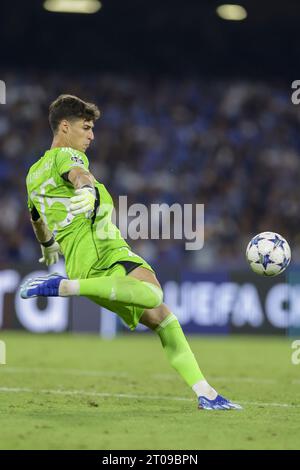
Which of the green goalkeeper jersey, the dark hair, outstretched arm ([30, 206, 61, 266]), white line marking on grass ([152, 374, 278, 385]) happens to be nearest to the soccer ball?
the green goalkeeper jersey

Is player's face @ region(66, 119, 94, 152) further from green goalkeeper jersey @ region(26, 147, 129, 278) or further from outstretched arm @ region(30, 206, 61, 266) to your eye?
outstretched arm @ region(30, 206, 61, 266)

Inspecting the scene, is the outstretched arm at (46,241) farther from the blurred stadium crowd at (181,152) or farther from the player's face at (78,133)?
the blurred stadium crowd at (181,152)

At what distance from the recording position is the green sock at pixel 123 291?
5977mm

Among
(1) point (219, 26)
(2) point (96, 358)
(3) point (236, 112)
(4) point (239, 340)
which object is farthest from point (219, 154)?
(2) point (96, 358)

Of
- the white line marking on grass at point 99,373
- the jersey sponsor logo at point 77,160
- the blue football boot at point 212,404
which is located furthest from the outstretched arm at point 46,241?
the white line marking on grass at point 99,373

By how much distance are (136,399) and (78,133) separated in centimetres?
208

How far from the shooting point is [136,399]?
7.25 metres

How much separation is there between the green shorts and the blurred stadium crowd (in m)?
10.2

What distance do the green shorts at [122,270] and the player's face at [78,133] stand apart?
0.78 meters

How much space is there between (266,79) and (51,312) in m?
10.3

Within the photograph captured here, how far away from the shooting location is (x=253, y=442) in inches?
197

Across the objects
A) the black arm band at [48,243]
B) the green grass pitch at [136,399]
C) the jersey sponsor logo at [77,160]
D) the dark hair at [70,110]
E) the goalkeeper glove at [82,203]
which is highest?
the dark hair at [70,110]

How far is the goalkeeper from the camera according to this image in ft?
20.3

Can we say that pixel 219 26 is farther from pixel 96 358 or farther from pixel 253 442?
pixel 253 442
